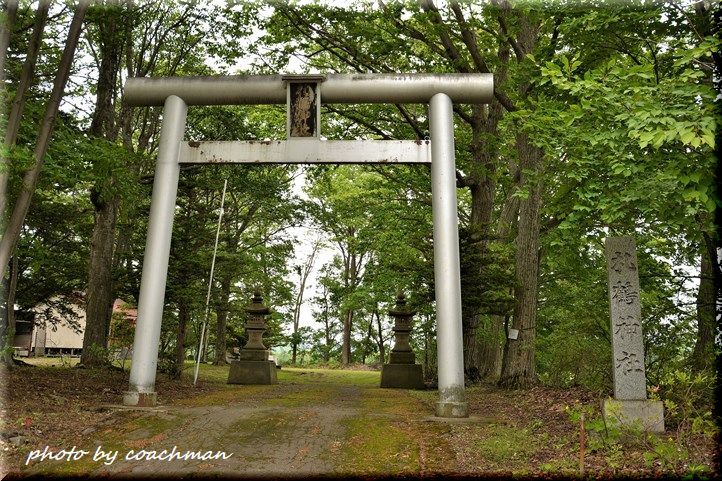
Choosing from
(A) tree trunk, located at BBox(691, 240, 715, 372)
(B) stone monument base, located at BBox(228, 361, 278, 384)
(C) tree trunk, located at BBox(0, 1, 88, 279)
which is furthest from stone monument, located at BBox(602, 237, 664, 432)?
(B) stone monument base, located at BBox(228, 361, 278, 384)

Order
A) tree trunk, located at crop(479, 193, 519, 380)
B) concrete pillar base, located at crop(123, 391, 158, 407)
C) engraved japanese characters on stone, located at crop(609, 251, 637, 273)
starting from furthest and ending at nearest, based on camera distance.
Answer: tree trunk, located at crop(479, 193, 519, 380), concrete pillar base, located at crop(123, 391, 158, 407), engraved japanese characters on stone, located at crop(609, 251, 637, 273)

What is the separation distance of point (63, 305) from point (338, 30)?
10147 mm

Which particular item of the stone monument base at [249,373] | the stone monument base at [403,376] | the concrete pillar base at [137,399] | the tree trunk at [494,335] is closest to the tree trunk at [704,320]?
the tree trunk at [494,335]

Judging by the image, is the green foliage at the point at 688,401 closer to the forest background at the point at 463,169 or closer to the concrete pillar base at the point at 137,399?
the forest background at the point at 463,169

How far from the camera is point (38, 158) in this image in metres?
6.50

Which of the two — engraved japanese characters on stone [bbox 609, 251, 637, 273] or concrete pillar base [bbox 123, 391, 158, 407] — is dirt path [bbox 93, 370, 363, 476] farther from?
engraved japanese characters on stone [bbox 609, 251, 637, 273]

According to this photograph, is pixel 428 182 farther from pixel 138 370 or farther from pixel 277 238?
pixel 138 370

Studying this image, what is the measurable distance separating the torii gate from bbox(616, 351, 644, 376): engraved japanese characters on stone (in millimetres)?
1915

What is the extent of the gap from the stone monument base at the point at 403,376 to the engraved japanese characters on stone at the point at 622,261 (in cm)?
822

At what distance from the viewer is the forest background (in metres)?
5.79

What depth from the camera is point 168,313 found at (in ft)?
45.2

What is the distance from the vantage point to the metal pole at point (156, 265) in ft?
23.6

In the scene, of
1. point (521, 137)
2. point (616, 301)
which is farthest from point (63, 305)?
point (616, 301)

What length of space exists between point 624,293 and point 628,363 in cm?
77
